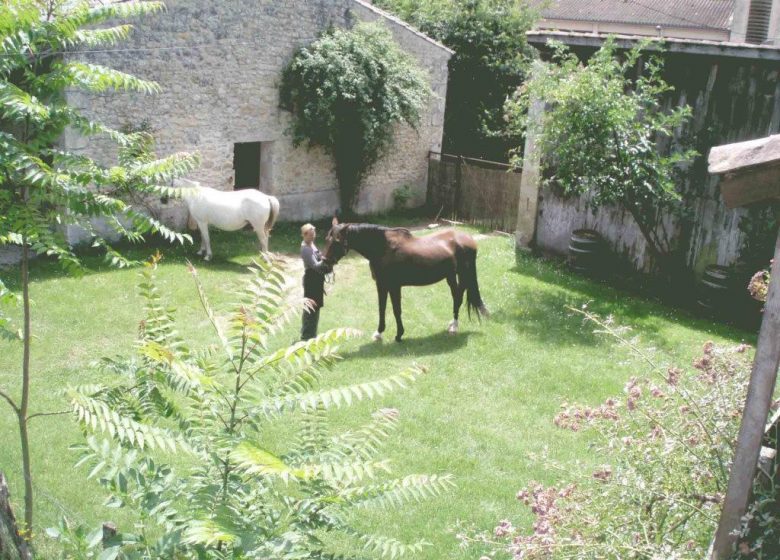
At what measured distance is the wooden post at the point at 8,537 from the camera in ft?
14.0

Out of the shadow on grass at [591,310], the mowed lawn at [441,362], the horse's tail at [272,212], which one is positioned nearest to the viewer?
the mowed lawn at [441,362]

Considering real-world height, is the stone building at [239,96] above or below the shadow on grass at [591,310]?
above

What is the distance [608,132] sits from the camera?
13.2 m

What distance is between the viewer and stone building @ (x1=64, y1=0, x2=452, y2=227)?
15.5 meters

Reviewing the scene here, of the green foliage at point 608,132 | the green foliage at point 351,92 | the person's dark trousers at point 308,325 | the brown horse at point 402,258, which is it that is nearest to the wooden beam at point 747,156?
the person's dark trousers at point 308,325

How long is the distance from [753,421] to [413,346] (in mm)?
8105

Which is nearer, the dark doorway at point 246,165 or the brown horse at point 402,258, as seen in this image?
the brown horse at point 402,258

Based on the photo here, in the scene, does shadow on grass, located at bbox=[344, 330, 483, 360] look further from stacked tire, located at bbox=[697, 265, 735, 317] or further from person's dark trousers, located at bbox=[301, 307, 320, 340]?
stacked tire, located at bbox=[697, 265, 735, 317]

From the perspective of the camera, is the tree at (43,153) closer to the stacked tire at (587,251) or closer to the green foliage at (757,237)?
the green foliage at (757,237)

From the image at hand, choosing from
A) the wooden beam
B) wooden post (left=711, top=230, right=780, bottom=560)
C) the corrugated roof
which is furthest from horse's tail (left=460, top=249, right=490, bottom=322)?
the corrugated roof

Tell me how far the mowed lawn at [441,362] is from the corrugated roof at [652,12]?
2066 centimetres

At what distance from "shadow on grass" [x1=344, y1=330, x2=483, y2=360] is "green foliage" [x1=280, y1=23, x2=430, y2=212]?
23.8 ft

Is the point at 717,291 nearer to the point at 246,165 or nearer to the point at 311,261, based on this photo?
the point at 311,261

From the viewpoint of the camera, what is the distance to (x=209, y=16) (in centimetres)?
1627
